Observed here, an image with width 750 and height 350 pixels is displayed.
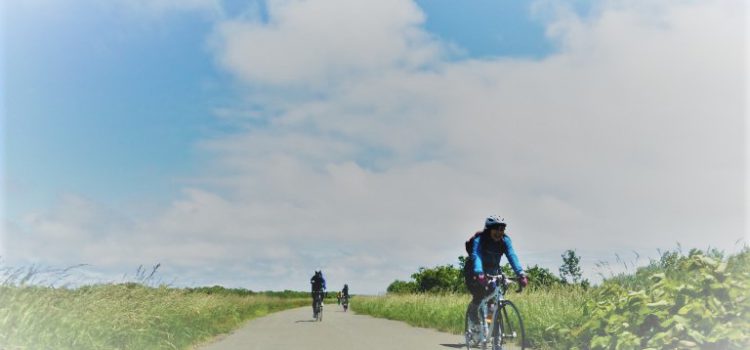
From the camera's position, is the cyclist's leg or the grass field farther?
the cyclist's leg

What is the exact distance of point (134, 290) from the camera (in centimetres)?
1628

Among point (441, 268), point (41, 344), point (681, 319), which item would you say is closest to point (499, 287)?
point (681, 319)

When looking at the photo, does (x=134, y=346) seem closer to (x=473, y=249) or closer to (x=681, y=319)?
(x=473, y=249)

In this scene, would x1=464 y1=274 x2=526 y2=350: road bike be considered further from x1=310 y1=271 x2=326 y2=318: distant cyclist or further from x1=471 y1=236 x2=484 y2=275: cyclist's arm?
x1=310 y1=271 x2=326 y2=318: distant cyclist

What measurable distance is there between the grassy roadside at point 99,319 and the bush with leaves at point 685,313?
8.03m

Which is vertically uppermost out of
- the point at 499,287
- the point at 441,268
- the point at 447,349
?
the point at 441,268

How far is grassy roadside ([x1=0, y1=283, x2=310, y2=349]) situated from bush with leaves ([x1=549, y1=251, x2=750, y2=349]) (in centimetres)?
803

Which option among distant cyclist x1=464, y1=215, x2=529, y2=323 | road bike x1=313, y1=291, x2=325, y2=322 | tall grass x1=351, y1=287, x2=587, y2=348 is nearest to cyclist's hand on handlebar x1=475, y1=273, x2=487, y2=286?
distant cyclist x1=464, y1=215, x2=529, y2=323

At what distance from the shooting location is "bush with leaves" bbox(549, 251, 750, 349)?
8242 millimetres

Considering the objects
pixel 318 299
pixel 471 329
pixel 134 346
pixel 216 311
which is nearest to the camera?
pixel 471 329

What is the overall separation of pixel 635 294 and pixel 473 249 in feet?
7.79

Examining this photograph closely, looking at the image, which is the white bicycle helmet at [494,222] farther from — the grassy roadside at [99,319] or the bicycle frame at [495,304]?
the grassy roadside at [99,319]

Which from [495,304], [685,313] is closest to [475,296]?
[495,304]

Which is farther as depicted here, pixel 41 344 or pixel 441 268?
pixel 441 268
